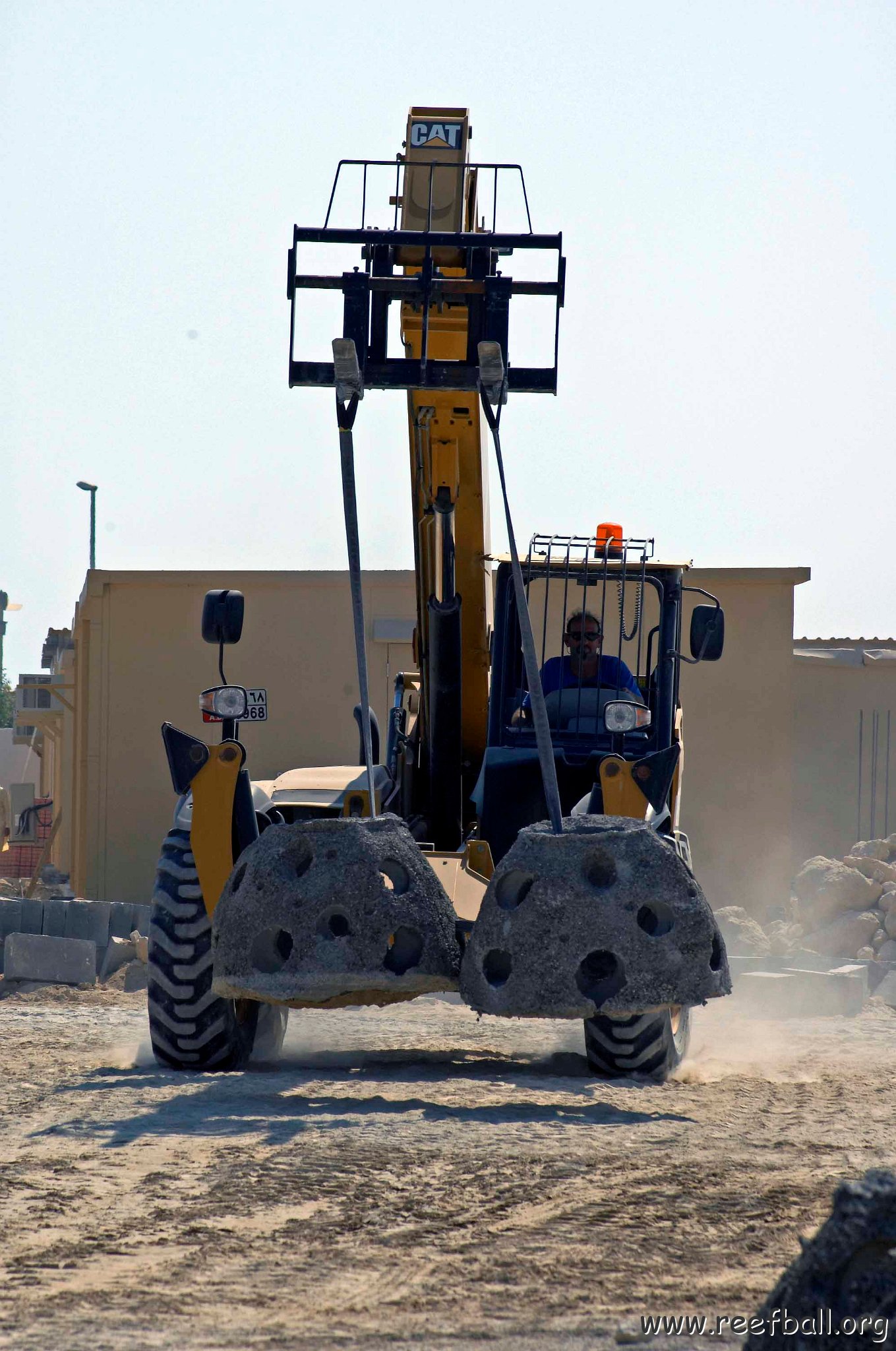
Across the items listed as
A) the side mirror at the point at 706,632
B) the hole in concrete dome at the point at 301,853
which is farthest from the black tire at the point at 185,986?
the side mirror at the point at 706,632

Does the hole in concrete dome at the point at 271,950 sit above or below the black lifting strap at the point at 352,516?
below

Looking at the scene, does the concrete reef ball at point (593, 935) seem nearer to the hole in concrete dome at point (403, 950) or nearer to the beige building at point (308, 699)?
the hole in concrete dome at point (403, 950)

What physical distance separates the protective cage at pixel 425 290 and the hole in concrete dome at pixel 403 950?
2711mm

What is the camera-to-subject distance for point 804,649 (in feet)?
75.4

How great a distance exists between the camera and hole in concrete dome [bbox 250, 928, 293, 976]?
712 centimetres

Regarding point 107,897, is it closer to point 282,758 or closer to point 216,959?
point 282,758

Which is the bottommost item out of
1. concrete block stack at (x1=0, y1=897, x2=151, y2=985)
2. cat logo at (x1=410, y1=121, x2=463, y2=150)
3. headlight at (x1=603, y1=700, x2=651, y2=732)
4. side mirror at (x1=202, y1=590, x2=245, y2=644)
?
concrete block stack at (x1=0, y1=897, x2=151, y2=985)

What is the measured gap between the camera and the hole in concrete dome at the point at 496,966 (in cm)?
699

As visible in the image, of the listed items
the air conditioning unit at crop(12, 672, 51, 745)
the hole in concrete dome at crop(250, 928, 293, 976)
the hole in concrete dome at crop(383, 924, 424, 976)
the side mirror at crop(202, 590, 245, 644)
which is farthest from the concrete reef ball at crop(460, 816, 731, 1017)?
the air conditioning unit at crop(12, 672, 51, 745)

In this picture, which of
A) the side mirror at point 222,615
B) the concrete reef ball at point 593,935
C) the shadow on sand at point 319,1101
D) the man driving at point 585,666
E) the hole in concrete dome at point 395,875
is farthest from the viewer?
the man driving at point 585,666

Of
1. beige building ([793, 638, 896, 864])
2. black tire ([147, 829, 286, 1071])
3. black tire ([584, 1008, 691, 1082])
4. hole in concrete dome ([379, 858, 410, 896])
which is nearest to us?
hole in concrete dome ([379, 858, 410, 896])

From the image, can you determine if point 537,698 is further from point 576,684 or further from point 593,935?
point 576,684

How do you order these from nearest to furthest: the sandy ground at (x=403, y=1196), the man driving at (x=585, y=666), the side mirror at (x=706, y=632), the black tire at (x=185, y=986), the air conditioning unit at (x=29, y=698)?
the sandy ground at (x=403, y=1196), the black tire at (x=185, y=986), the side mirror at (x=706, y=632), the man driving at (x=585, y=666), the air conditioning unit at (x=29, y=698)

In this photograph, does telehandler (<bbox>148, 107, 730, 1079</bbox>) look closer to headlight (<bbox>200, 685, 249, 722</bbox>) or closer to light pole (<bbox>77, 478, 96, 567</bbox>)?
headlight (<bbox>200, 685, 249, 722</bbox>)
